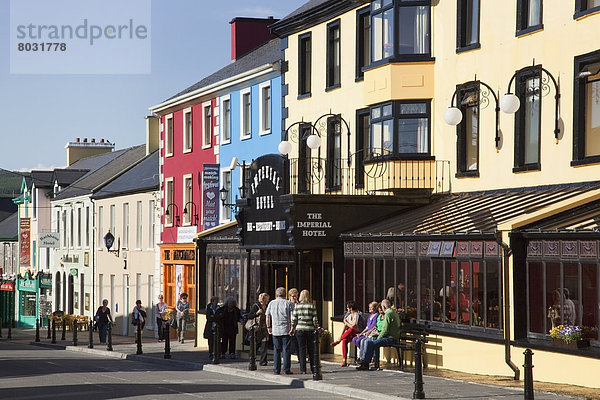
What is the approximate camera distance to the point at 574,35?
73.9ft

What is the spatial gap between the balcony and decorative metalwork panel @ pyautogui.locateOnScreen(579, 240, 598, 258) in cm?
814

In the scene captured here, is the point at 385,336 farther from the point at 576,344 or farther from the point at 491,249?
the point at 576,344

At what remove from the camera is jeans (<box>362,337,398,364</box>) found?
909 inches

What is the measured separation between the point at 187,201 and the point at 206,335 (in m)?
15.6

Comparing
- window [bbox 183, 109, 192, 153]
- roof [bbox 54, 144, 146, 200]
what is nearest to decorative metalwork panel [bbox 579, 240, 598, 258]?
window [bbox 183, 109, 192, 153]

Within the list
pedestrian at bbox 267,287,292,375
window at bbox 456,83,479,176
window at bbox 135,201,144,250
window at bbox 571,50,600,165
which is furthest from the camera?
window at bbox 135,201,144,250

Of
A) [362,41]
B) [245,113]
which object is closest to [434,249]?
[362,41]

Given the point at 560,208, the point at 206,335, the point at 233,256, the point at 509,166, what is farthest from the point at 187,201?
the point at 560,208

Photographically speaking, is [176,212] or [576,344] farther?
[176,212]

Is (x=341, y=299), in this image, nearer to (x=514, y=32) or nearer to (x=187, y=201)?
(x=514, y=32)

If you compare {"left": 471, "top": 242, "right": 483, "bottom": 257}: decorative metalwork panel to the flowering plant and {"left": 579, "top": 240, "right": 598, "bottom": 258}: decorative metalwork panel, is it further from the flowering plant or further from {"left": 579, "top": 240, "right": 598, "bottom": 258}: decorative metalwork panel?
{"left": 579, "top": 240, "right": 598, "bottom": 258}: decorative metalwork panel

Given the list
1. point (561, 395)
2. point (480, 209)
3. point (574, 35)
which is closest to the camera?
point (561, 395)

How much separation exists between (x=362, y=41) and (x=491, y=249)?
1022 cm

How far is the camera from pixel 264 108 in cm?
3759
